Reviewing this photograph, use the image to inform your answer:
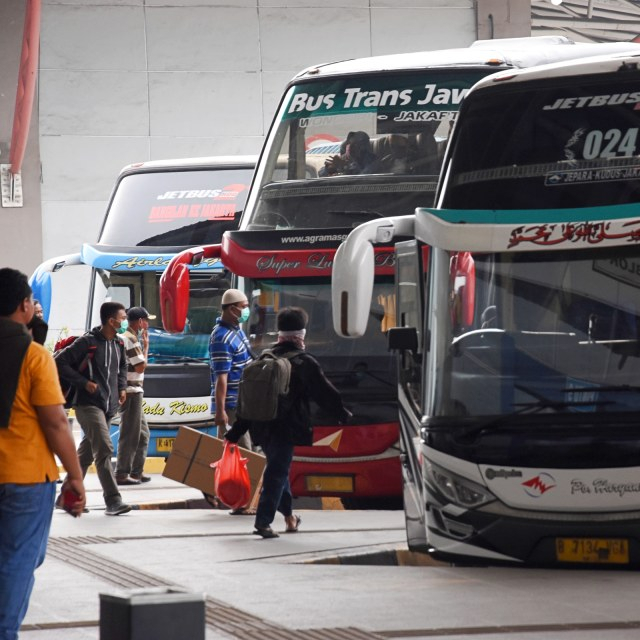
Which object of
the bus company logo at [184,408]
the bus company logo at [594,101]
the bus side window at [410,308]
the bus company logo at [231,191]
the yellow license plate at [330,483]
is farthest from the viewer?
the bus company logo at [231,191]

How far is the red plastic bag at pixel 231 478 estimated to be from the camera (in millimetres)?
12844

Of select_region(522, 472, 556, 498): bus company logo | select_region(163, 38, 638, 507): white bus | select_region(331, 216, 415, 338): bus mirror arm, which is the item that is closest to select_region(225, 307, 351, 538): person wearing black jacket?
select_region(331, 216, 415, 338): bus mirror arm

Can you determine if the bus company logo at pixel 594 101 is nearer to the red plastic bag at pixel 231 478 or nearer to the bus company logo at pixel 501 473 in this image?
the bus company logo at pixel 501 473

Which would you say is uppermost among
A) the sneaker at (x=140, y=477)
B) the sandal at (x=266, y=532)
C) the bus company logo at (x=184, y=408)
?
the bus company logo at (x=184, y=408)

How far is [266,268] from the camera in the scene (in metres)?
14.6

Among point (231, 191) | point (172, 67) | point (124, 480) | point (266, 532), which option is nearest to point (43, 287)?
point (124, 480)

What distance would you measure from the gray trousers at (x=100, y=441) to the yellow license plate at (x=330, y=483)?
167cm

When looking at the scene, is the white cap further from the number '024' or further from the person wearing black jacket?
the number '024'

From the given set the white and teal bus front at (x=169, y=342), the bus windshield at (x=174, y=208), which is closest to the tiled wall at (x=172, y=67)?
the bus windshield at (x=174, y=208)

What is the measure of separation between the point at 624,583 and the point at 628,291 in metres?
1.78

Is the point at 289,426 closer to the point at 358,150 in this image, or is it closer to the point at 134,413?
the point at 358,150

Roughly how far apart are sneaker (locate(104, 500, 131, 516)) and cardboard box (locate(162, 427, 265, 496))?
0.43m

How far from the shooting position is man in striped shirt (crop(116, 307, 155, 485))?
16750 millimetres

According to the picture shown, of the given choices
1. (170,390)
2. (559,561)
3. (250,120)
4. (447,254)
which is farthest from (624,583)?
(250,120)
